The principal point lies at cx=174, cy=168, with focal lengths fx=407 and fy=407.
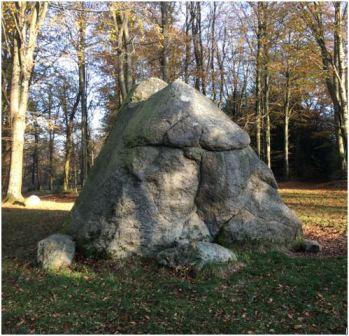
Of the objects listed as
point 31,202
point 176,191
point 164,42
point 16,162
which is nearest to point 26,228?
point 31,202

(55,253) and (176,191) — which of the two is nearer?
(55,253)

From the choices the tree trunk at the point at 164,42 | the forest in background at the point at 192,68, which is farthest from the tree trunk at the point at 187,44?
the tree trunk at the point at 164,42

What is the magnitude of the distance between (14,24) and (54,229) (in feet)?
36.1

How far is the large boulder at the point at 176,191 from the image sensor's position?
9.37 m

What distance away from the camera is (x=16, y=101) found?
18.3 m

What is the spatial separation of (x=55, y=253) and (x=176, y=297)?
10.3ft

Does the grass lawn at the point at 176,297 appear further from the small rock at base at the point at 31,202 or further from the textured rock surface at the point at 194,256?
the small rock at base at the point at 31,202

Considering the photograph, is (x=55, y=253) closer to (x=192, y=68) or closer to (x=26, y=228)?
(x=26, y=228)

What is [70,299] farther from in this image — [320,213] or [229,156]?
[320,213]

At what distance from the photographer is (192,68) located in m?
32.7

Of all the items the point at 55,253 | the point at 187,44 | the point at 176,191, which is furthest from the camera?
the point at 187,44

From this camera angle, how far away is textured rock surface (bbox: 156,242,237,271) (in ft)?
27.2

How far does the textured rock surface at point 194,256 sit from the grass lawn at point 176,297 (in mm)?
243

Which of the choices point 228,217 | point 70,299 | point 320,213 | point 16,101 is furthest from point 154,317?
point 16,101
